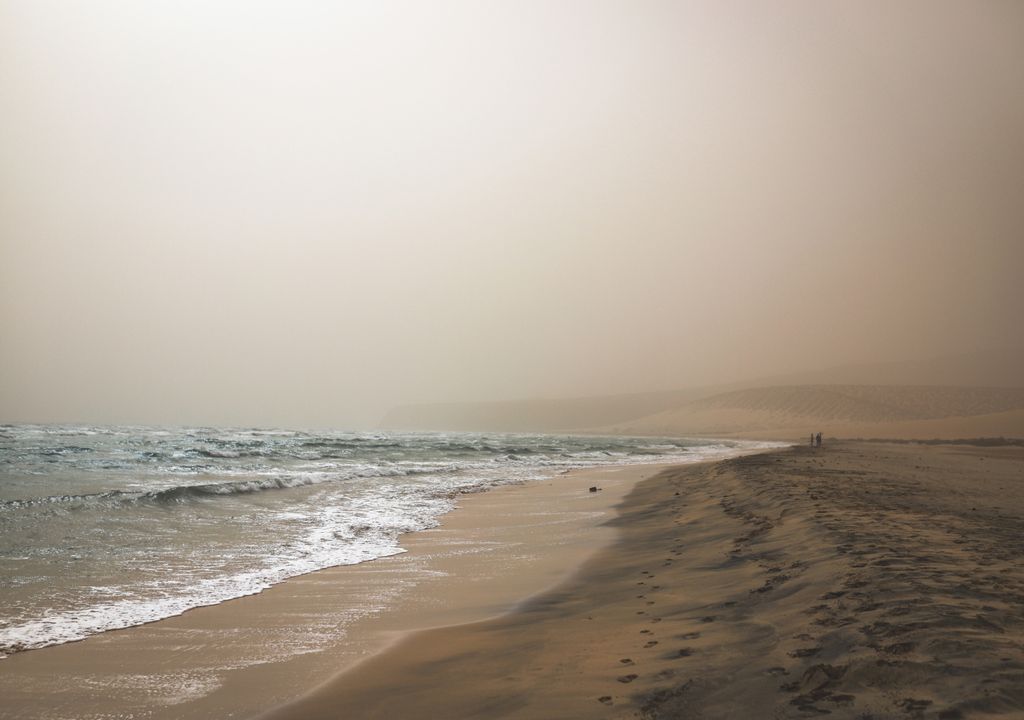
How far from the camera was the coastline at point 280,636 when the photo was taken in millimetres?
3555

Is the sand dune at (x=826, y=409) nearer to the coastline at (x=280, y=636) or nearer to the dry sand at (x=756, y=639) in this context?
the coastline at (x=280, y=636)

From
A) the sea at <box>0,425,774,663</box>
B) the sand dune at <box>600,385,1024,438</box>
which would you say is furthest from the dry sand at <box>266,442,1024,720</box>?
the sand dune at <box>600,385,1024,438</box>

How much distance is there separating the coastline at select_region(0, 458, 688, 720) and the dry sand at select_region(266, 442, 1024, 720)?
1.06ft

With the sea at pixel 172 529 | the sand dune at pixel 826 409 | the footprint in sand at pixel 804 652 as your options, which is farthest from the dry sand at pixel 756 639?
the sand dune at pixel 826 409

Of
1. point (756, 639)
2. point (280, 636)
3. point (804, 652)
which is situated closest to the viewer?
point (804, 652)

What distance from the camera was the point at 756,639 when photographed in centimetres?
Answer: 368

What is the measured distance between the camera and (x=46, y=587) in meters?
5.98

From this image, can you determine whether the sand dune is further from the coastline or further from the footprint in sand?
the footprint in sand

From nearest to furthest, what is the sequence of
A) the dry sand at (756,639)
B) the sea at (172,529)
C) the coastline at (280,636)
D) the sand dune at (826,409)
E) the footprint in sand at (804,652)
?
the dry sand at (756,639) < the footprint in sand at (804,652) < the coastline at (280,636) < the sea at (172,529) < the sand dune at (826,409)

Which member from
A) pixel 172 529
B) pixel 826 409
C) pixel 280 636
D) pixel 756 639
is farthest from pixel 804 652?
pixel 826 409

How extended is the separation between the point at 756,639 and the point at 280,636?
3263 mm

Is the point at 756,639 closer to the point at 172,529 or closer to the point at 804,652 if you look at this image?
the point at 804,652

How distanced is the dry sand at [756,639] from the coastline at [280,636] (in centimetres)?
32

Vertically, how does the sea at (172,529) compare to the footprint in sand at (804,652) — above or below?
below
